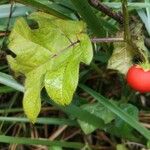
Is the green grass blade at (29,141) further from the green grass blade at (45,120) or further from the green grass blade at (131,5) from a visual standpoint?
the green grass blade at (131,5)

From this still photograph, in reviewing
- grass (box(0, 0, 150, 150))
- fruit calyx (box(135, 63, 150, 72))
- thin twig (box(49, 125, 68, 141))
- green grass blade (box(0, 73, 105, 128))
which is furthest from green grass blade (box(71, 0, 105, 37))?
thin twig (box(49, 125, 68, 141))

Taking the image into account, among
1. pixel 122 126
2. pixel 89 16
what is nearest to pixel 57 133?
pixel 122 126

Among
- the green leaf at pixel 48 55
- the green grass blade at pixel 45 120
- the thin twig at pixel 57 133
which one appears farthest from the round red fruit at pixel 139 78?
the thin twig at pixel 57 133

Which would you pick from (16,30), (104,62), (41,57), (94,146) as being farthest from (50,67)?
(94,146)

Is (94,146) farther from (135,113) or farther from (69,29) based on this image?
(69,29)

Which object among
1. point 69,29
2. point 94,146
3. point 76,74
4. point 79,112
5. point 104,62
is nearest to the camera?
point 76,74

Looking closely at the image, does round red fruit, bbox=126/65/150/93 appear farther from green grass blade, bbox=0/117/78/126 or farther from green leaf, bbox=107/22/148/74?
green grass blade, bbox=0/117/78/126

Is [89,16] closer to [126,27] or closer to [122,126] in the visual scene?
[126,27]
